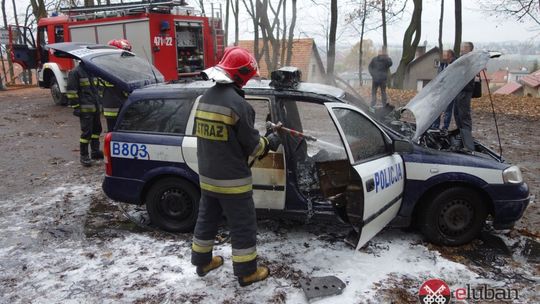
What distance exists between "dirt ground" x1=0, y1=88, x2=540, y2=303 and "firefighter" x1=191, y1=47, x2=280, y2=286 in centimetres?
46

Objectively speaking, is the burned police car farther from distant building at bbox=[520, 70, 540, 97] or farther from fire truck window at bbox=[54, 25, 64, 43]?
distant building at bbox=[520, 70, 540, 97]

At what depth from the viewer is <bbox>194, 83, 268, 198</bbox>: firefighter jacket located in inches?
124

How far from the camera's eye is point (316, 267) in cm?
375

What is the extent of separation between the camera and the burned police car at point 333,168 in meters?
3.83

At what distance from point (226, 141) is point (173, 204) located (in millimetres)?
1490

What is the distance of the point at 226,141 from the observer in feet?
10.5

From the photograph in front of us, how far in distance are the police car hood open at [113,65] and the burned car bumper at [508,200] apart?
377cm

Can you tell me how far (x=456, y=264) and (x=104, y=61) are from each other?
13.6 feet

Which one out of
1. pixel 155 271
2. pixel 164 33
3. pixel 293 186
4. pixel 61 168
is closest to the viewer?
pixel 155 271

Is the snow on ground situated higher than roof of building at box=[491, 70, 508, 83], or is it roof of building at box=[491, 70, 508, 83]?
roof of building at box=[491, 70, 508, 83]

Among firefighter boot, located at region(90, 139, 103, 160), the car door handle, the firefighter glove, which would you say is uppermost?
the firefighter glove

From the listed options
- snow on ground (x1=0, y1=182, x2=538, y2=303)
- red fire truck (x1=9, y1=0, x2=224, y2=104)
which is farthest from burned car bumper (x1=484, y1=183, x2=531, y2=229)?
red fire truck (x1=9, y1=0, x2=224, y2=104)

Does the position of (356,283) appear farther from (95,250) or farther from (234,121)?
(95,250)

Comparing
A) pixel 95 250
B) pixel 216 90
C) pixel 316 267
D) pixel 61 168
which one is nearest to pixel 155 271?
pixel 95 250
